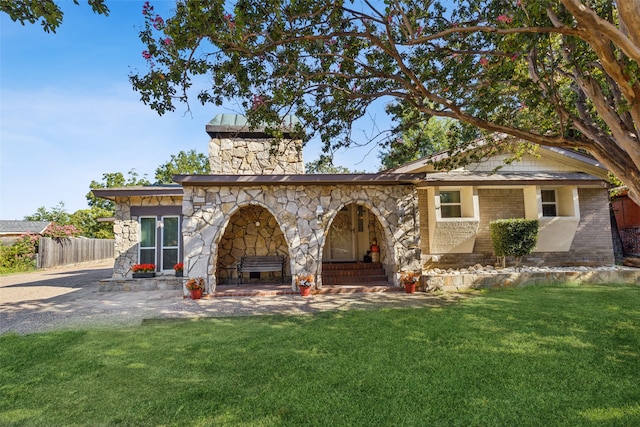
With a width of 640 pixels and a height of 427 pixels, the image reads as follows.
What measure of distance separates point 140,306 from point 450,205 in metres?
9.80

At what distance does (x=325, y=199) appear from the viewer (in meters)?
9.49

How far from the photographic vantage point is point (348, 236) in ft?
40.9

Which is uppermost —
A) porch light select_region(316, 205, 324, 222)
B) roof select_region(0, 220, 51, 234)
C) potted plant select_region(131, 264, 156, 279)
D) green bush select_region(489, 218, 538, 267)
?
roof select_region(0, 220, 51, 234)

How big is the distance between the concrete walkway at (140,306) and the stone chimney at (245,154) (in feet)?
15.9

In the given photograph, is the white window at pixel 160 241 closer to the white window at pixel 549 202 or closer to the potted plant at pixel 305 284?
the potted plant at pixel 305 284

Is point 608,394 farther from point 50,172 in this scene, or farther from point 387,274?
point 50,172

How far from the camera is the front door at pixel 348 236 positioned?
40.5 ft

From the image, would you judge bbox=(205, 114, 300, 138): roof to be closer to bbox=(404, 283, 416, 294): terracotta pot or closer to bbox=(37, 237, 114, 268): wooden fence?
bbox=(404, 283, 416, 294): terracotta pot

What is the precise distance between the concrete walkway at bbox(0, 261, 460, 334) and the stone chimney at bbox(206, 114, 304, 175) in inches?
191

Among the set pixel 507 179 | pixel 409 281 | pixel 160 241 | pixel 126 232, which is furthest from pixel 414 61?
pixel 126 232

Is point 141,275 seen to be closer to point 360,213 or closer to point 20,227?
point 360,213

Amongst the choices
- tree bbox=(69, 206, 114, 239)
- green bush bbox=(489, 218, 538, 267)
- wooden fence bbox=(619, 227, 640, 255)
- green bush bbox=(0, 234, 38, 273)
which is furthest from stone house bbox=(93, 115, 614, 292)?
tree bbox=(69, 206, 114, 239)

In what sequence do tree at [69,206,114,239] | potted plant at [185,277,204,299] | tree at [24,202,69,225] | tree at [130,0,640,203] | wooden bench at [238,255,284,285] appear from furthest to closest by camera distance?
tree at [24,202,69,225]
tree at [69,206,114,239]
wooden bench at [238,255,284,285]
potted plant at [185,277,204,299]
tree at [130,0,640,203]

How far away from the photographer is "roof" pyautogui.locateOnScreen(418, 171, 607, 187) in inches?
416
